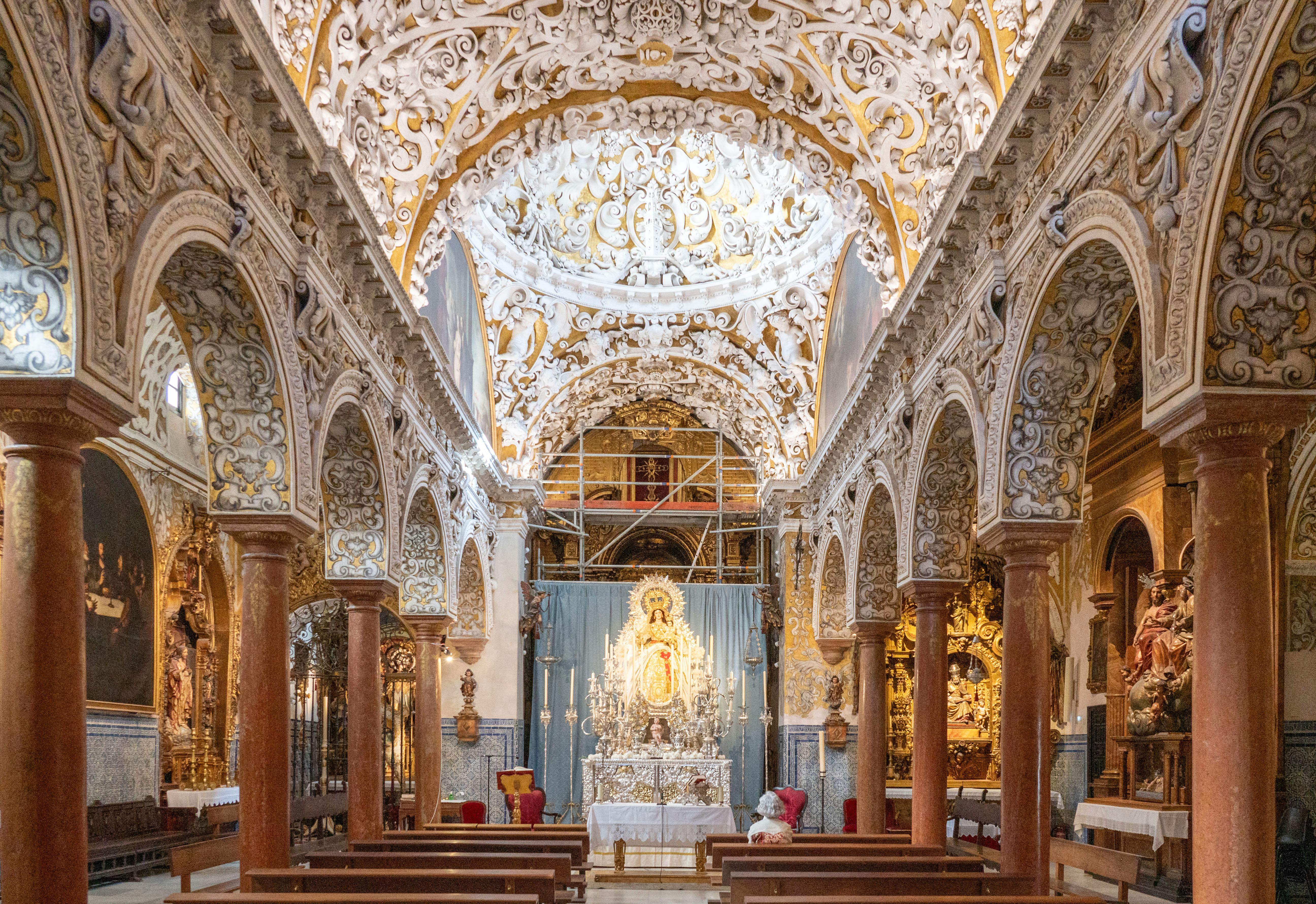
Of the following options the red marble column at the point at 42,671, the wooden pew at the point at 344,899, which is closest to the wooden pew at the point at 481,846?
the wooden pew at the point at 344,899

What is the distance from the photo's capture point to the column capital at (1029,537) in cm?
1007

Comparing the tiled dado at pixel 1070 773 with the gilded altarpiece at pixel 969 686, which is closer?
the tiled dado at pixel 1070 773

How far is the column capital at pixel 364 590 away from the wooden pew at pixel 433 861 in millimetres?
3447

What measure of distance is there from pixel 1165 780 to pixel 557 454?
15661mm

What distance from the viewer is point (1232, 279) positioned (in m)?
6.52

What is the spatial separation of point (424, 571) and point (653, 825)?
191 inches

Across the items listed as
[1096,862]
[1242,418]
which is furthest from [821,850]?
[1242,418]

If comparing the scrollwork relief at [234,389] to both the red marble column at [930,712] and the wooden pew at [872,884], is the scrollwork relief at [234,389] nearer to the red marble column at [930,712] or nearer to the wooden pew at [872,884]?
the wooden pew at [872,884]

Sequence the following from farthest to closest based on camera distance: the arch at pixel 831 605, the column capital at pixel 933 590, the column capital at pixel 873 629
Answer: the arch at pixel 831 605 < the column capital at pixel 873 629 < the column capital at pixel 933 590

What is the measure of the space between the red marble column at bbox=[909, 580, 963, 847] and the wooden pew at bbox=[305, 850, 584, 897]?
2.79 metres

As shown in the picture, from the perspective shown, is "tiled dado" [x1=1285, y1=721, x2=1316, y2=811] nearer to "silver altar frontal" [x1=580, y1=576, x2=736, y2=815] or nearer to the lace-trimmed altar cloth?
the lace-trimmed altar cloth

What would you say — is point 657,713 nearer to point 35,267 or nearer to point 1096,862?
point 1096,862

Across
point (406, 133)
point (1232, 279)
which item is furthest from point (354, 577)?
point (1232, 279)

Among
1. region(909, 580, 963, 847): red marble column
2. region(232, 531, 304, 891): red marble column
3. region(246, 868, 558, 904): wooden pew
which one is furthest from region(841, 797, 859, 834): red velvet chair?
region(232, 531, 304, 891): red marble column
